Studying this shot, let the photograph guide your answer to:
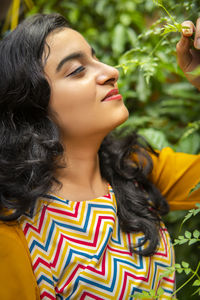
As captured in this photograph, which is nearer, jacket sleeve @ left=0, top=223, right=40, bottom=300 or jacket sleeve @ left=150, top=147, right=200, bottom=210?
jacket sleeve @ left=0, top=223, right=40, bottom=300

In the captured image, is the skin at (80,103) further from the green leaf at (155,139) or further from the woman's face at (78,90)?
the green leaf at (155,139)

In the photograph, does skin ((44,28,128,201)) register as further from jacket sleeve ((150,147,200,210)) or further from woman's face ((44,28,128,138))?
jacket sleeve ((150,147,200,210))

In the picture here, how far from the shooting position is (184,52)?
1.17 m

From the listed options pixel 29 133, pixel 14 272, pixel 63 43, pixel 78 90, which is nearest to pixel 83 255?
pixel 14 272

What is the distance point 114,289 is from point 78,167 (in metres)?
0.51

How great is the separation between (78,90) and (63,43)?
220mm

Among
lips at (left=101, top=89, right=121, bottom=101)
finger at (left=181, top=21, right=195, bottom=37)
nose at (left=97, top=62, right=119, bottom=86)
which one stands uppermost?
finger at (left=181, top=21, right=195, bottom=37)

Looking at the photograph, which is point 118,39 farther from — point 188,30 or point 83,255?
point 83,255

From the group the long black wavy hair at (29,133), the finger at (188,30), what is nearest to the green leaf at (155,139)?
the long black wavy hair at (29,133)

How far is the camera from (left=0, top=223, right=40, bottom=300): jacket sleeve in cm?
103

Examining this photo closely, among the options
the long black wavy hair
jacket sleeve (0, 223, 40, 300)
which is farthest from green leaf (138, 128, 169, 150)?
jacket sleeve (0, 223, 40, 300)

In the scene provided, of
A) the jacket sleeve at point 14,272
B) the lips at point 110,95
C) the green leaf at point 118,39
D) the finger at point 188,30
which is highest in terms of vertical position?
the finger at point 188,30

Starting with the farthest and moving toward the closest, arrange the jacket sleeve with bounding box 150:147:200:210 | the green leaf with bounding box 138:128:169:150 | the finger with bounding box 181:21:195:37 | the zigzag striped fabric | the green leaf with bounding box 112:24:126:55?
the green leaf with bounding box 112:24:126:55
the green leaf with bounding box 138:128:169:150
the jacket sleeve with bounding box 150:147:200:210
the zigzag striped fabric
the finger with bounding box 181:21:195:37

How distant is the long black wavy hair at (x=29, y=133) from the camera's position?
1190 mm
